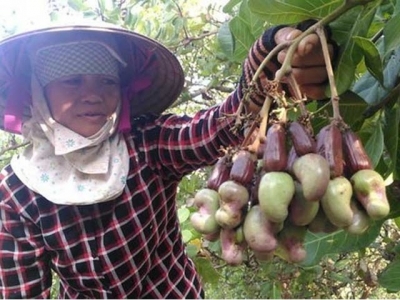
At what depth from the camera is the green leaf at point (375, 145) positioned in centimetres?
99

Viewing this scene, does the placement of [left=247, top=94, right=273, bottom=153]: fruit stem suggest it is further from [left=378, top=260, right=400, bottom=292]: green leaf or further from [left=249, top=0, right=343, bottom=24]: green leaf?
[left=378, top=260, right=400, bottom=292]: green leaf

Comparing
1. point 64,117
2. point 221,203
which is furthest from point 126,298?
point 221,203

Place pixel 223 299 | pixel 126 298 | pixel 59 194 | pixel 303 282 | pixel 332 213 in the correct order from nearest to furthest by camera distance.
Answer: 1. pixel 332 213
2. pixel 59 194
3. pixel 126 298
4. pixel 303 282
5. pixel 223 299

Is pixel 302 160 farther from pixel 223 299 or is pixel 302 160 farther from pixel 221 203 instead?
pixel 223 299

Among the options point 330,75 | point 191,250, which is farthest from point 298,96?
point 191,250

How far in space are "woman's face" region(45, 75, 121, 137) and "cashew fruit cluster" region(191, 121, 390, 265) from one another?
73cm

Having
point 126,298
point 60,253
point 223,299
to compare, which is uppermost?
point 60,253

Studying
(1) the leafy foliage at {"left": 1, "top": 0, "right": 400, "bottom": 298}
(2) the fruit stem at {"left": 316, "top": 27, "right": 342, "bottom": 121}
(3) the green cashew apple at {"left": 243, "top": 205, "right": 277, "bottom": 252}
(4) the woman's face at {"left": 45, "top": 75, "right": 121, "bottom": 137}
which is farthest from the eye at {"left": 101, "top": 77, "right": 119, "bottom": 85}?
(3) the green cashew apple at {"left": 243, "top": 205, "right": 277, "bottom": 252}

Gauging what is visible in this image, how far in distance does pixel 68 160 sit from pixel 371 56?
2.63ft

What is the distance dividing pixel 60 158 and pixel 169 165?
0.85 ft

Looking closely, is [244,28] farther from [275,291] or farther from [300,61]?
[275,291]

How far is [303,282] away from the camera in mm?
2939

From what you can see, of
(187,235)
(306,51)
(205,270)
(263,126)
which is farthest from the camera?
(205,270)

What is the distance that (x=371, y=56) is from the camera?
0.97m
